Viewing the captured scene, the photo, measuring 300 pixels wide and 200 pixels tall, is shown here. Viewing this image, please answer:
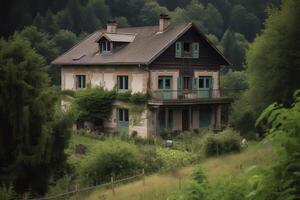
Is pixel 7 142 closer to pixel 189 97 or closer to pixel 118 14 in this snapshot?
pixel 189 97

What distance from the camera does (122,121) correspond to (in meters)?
40.1

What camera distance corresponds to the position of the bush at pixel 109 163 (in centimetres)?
2336

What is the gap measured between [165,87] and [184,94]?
→ 173 centimetres

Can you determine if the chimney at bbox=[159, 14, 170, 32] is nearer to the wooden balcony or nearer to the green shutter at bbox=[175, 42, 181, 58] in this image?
the green shutter at bbox=[175, 42, 181, 58]

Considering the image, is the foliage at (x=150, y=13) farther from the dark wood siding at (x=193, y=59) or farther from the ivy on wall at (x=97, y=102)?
the ivy on wall at (x=97, y=102)

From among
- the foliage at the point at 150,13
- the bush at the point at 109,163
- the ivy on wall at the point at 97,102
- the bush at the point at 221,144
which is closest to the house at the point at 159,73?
the ivy on wall at the point at 97,102

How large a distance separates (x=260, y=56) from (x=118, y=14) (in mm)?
77732

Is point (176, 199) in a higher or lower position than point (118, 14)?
lower

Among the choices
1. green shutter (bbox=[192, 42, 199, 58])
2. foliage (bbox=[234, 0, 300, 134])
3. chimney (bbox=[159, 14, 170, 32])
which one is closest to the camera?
foliage (bbox=[234, 0, 300, 134])

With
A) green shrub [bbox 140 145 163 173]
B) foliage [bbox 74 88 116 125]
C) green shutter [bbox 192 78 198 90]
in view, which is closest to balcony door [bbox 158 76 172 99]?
green shutter [bbox 192 78 198 90]

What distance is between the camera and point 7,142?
20.5m

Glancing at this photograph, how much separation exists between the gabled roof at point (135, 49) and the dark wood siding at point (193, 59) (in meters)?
0.67

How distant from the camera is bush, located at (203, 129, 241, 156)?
27.5 m

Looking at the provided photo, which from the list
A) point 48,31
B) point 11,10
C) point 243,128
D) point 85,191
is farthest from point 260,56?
point 11,10
